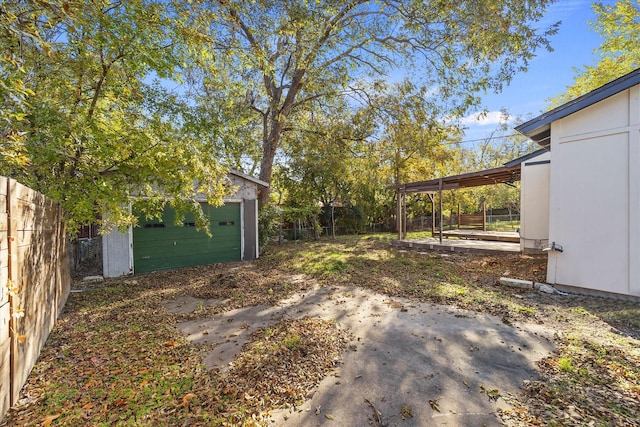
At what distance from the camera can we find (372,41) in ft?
32.1

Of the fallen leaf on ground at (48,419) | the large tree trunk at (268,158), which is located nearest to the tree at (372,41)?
the large tree trunk at (268,158)

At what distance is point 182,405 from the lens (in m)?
2.38

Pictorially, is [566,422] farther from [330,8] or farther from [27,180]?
[330,8]

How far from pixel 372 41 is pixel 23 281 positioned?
35.3 ft

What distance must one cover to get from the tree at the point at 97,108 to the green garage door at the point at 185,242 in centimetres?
317

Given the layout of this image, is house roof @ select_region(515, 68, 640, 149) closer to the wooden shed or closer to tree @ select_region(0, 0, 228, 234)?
the wooden shed

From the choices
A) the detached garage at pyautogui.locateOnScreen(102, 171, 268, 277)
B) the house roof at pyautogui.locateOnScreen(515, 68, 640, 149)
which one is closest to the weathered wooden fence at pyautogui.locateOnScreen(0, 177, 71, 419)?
the detached garage at pyautogui.locateOnScreen(102, 171, 268, 277)

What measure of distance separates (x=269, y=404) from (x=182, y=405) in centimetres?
73

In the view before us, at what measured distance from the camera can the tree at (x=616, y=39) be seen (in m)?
10.9

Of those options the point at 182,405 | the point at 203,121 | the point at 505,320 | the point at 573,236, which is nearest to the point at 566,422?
the point at 505,320

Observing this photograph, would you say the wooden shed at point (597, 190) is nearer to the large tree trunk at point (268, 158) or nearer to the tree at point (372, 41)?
the tree at point (372, 41)

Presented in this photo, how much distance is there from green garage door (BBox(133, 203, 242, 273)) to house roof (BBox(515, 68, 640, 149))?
27.7ft

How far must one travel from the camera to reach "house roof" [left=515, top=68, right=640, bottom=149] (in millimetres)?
4922

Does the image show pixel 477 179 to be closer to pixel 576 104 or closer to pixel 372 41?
pixel 576 104
